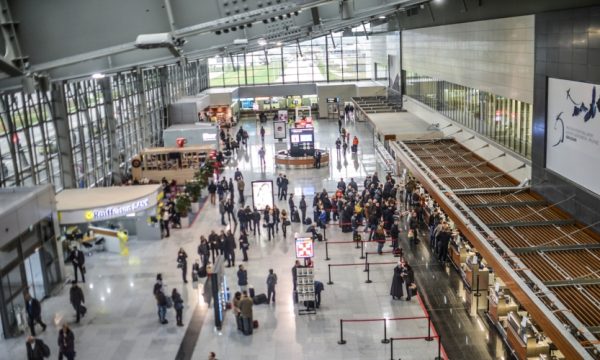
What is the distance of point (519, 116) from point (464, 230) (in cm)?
649

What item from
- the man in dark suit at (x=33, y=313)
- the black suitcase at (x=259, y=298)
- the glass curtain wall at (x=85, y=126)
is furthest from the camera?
the glass curtain wall at (x=85, y=126)

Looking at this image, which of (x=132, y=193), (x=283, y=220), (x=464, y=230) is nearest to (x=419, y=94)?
(x=283, y=220)

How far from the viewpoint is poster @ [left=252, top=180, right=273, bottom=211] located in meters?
24.8

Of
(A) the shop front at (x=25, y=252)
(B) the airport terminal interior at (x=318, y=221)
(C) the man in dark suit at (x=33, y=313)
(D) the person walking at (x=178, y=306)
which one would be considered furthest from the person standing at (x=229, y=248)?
(C) the man in dark suit at (x=33, y=313)

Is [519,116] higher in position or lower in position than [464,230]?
higher

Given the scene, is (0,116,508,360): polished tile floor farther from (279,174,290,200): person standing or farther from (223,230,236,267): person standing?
(279,174,290,200): person standing

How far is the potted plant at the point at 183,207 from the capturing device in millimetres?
25328

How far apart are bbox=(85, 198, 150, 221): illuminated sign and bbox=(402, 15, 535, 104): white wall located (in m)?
12.6

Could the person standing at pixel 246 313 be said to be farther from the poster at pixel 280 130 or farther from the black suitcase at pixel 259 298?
the poster at pixel 280 130

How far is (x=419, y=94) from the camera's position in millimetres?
39562

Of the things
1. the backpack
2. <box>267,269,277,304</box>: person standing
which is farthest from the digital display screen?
the backpack

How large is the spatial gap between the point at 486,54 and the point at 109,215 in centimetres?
1410

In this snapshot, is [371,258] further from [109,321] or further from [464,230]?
[109,321]

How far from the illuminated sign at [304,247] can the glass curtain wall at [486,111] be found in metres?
6.79
